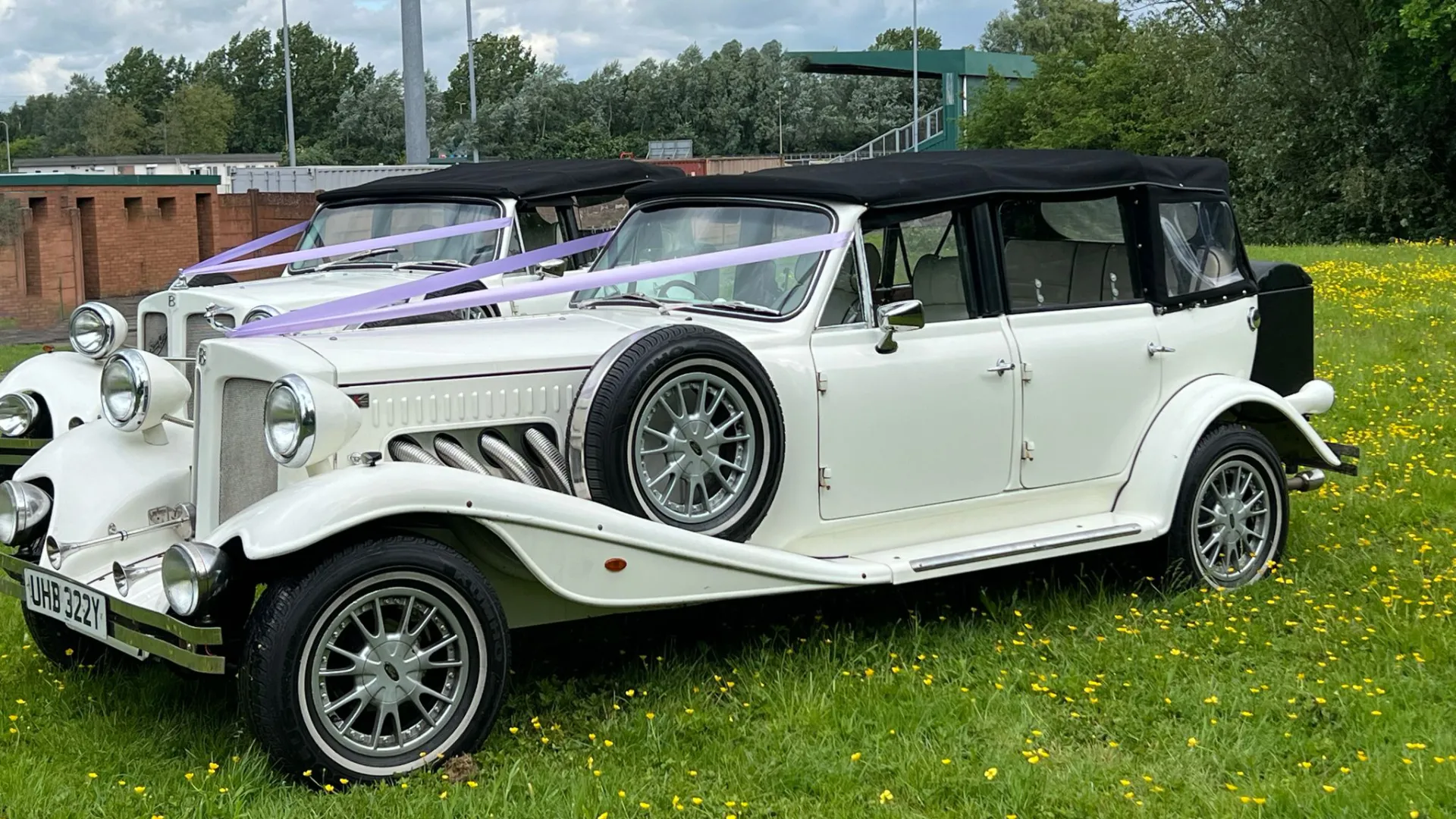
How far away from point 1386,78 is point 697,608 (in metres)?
31.8

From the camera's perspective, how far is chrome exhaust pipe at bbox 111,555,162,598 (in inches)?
195

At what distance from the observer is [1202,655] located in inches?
222

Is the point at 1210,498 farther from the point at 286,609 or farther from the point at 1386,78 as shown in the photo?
the point at 1386,78

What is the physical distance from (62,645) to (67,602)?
3.60 ft

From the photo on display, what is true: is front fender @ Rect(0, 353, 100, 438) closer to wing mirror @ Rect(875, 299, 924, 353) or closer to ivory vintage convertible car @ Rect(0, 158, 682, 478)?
ivory vintage convertible car @ Rect(0, 158, 682, 478)

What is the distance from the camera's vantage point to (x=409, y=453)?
4.91m

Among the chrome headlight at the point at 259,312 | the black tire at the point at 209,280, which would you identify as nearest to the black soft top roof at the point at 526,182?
the black tire at the point at 209,280

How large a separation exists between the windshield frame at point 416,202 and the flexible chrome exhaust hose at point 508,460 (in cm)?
423

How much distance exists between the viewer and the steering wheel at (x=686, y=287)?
19.4 feet

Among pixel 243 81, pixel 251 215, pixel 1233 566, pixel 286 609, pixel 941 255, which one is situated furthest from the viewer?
pixel 243 81

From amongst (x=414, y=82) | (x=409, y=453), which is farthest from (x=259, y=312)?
(x=414, y=82)

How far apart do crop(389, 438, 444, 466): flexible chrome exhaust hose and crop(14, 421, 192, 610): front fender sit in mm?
925

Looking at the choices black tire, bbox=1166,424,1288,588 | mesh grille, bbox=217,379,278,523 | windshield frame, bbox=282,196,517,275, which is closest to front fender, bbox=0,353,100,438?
mesh grille, bbox=217,379,278,523

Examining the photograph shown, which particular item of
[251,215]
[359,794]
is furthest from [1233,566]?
[251,215]
